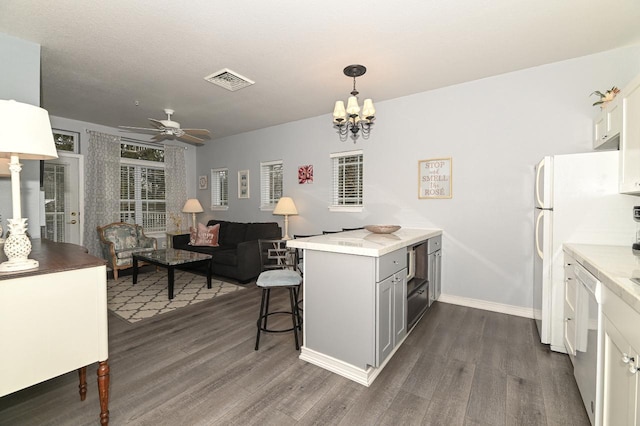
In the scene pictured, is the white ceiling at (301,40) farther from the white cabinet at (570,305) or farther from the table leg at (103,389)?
the table leg at (103,389)

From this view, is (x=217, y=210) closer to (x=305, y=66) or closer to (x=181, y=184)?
(x=181, y=184)

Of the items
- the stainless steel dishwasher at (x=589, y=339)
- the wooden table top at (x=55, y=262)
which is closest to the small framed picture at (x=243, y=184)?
the wooden table top at (x=55, y=262)

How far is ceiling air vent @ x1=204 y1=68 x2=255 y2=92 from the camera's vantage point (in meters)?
3.17

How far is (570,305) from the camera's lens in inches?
82.4

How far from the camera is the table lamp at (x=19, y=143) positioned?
51.8 inches

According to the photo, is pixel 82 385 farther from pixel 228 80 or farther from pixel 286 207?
Answer: pixel 286 207

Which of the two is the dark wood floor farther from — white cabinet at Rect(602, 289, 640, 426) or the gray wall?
the gray wall

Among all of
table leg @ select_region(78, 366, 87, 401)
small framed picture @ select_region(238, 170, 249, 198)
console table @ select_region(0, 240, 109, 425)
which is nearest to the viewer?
console table @ select_region(0, 240, 109, 425)

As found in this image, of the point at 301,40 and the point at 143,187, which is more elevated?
the point at 301,40

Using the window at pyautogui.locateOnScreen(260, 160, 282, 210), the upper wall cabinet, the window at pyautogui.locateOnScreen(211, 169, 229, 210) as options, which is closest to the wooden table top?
the upper wall cabinet

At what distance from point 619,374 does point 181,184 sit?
280 inches

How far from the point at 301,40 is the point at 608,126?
8.88 feet

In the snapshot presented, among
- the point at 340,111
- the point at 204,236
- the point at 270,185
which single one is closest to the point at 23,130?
the point at 340,111

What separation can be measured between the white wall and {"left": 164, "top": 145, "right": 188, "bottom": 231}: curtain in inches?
161
